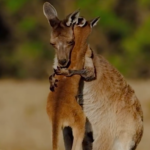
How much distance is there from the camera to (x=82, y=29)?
20.3 feet

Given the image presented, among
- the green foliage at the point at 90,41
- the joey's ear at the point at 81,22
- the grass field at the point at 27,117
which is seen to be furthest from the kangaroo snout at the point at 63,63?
the green foliage at the point at 90,41

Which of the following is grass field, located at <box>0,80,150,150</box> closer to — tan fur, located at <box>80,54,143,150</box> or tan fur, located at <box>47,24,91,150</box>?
tan fur, located at <box>80,54,143,150</box>

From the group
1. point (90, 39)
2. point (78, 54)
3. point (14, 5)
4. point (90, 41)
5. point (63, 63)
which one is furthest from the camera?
point (14, 5)

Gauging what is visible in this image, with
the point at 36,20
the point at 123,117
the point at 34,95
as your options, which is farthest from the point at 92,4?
the point at 123,117

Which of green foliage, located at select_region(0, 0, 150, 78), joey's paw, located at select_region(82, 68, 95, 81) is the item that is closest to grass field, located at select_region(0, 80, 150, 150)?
joey's paw, located at select_region(82, 68, 95, 81)

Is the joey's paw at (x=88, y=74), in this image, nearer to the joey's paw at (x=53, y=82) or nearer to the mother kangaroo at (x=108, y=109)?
the mother kangaroo at (x=108, y=109)

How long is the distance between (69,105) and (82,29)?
72 cm

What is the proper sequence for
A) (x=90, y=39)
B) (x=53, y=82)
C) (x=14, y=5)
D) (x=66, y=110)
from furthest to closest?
(x=14, y=5), (x=90, y=39), (x=53, y=82), (x=66, y=110)

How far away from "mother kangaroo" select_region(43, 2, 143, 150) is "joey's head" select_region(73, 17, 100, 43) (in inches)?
8.2

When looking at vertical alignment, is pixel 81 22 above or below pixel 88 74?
→ above

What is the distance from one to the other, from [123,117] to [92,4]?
20294 mm

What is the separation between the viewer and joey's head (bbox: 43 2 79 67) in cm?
598

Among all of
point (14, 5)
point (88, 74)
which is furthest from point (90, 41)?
point (88, 74)

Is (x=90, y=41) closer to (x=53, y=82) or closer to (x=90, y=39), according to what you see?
(x=90, y=39)
